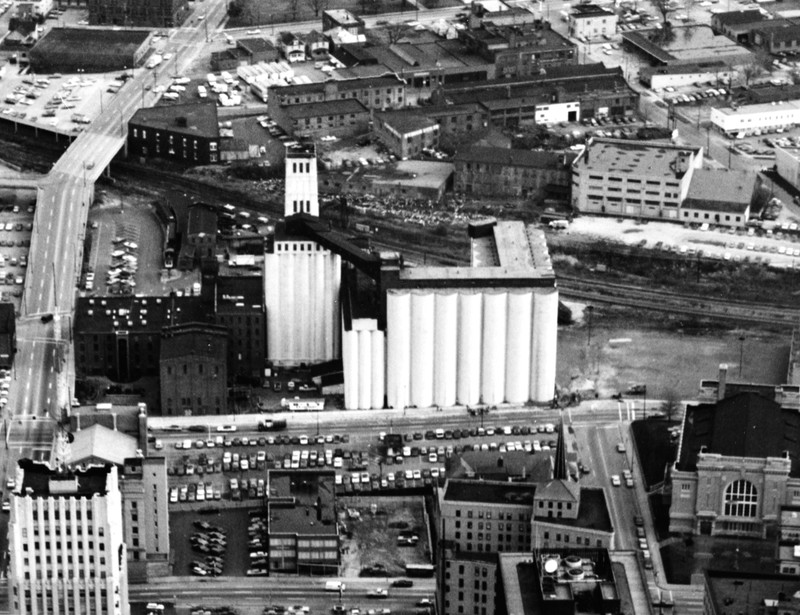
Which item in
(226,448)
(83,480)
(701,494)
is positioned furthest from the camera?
(226,448)

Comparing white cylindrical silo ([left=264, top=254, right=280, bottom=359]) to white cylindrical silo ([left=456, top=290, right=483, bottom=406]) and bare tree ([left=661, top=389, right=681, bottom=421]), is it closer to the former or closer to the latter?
white cylindrical silo ([left=456, top=290, right=483, bottom=406])

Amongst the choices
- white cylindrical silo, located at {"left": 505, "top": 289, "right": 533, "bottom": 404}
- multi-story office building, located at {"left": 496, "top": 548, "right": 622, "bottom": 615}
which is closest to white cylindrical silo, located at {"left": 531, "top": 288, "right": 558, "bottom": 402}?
white cylindrical silo, located at {"left": 505, "top": 289, "right": 533, "bottom": 404}

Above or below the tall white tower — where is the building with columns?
below

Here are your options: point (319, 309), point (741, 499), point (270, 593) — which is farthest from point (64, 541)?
point (319, 309)

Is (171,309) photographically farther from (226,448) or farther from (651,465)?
(651,465)

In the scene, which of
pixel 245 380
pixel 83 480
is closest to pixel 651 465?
pixel 245 380

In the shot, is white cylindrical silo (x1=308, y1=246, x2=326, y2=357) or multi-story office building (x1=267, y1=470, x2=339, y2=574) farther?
Answer: white cylindrical silo (x1=308, y1=246, x2=326, y2=357)

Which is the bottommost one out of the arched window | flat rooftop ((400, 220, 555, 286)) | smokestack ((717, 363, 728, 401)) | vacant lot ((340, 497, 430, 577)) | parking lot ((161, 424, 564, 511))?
vacant lot ((340, 497, 430, 577))
